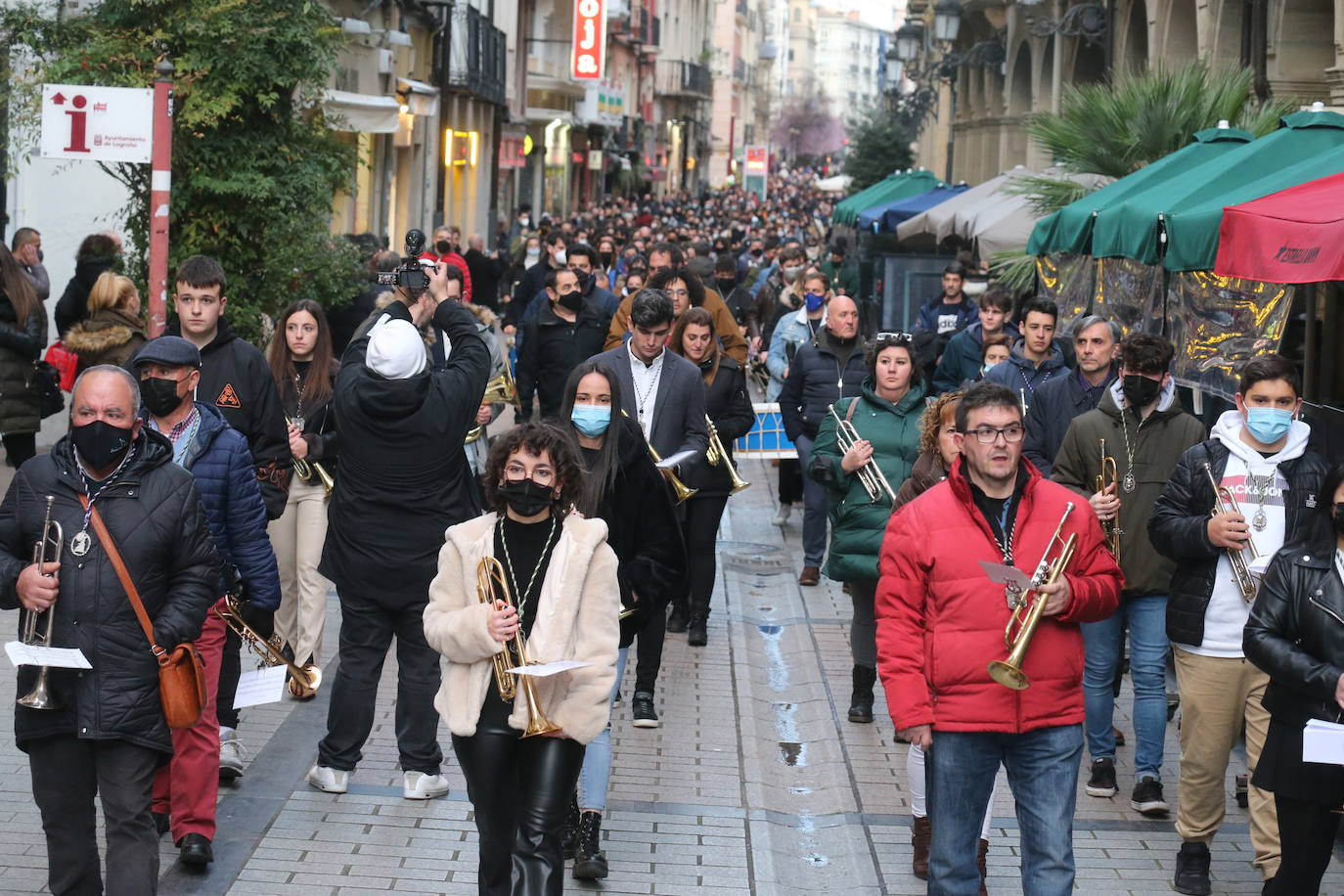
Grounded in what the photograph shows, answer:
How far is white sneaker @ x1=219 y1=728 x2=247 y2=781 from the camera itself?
709cm

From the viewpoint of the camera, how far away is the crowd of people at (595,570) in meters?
5.04

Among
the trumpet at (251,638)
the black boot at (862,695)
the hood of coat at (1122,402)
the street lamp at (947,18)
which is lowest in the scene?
the black boot at (862,695)

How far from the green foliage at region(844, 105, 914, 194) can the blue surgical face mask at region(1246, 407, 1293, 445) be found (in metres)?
39.5

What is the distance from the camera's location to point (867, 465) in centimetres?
820

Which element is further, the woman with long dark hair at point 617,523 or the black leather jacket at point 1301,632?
the woman with long dark hair at point 617,523

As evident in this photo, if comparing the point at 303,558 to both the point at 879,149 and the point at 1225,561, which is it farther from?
the point at 879,149

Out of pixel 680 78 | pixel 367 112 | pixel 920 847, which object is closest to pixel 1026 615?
pixel 920 847

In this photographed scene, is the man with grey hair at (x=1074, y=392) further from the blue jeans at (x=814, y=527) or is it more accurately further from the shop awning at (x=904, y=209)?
the shop awning at (x=904, y=209)

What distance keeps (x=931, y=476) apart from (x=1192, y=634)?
3.93ft

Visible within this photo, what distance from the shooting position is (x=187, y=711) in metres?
5.16

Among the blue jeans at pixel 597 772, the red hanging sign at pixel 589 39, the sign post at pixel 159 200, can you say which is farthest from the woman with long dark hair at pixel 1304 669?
the red hanging sign at pixel 589 39

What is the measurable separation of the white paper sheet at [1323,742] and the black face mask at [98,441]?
3376 mm

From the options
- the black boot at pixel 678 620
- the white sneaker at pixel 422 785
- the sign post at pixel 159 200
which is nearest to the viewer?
the white sneaker at pixel 422 785

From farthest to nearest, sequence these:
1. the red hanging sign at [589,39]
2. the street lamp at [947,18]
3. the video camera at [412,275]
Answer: the red hanging sign at [589,39], the street lamp at [947,18], the video camera at [412,275]
